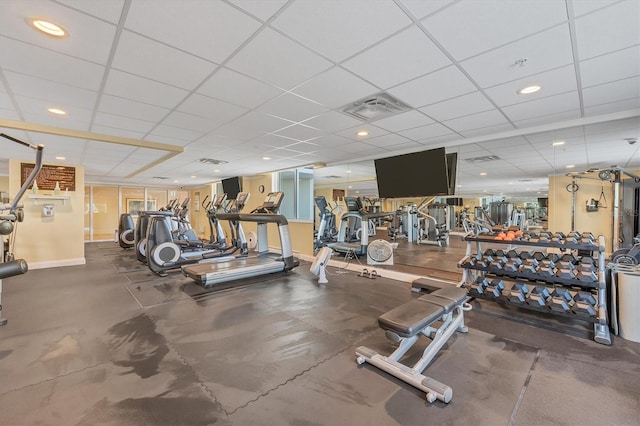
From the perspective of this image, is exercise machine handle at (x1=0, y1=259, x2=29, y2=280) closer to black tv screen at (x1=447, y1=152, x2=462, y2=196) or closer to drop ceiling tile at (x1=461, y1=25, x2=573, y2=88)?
drop ceiling tile at (x1=461, y1=25, x2=573, y2=88)

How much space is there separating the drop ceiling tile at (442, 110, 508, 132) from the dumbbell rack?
151cm

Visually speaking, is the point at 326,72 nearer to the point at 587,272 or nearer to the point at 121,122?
the point at 121,122

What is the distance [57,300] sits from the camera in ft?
11.9

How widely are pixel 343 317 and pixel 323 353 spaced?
32.3 inches

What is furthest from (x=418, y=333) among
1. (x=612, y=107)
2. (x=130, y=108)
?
(x=130, y=108)

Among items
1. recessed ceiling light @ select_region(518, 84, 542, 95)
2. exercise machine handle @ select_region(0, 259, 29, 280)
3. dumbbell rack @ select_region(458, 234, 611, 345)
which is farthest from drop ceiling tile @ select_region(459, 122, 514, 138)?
exercise machine handle @ select_region(0, 259, 29, 280)

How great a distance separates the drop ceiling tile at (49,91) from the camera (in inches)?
96.0

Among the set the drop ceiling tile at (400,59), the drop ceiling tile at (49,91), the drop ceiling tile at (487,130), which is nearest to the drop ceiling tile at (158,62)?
the drop ceiling tile at (49,91)

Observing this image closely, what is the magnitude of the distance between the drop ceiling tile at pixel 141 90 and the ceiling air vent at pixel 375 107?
1.82 m

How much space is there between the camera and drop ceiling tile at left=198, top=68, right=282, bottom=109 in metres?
2.43

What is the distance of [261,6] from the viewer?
1.58m

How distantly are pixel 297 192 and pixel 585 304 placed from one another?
5948 millimetres

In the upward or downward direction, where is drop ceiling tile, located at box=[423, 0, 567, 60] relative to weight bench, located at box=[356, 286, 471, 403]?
upward

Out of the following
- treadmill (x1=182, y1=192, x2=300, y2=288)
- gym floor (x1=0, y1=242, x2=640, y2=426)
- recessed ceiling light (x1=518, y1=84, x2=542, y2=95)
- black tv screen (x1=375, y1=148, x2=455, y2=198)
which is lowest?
gym floor (x1=0, y1=242, x2=640, y2=426)
